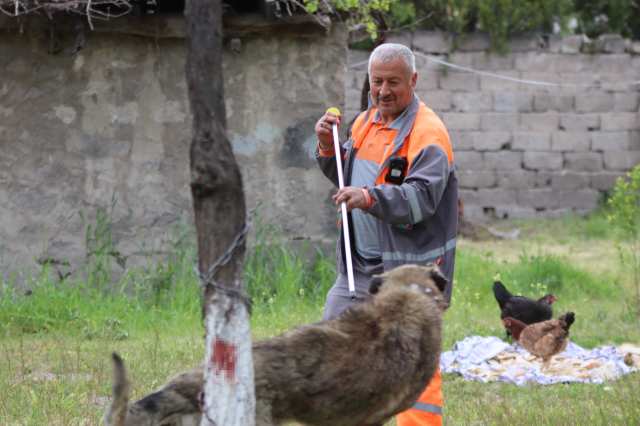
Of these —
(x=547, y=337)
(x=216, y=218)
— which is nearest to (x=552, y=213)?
(x=547, y=337)

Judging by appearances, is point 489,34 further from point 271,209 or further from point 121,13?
point 121,13

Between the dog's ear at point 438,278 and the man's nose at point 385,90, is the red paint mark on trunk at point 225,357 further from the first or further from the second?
the man's nose at point 385,90

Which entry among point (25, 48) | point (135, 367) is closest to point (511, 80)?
point (25, 48)

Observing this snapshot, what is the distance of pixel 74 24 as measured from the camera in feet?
18.9

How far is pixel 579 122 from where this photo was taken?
37.6 feet

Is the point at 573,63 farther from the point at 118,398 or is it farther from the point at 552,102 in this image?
the point at 118,398

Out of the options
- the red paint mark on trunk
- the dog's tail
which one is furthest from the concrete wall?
the dog's tail

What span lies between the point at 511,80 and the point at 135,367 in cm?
928

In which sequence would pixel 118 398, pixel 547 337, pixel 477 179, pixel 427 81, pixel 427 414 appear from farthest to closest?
pixel 477 179 → pixel 427 81 → pixel 547 337 → pixel 427 414 → pixel 118 398

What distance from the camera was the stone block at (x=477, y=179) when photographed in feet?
37.7

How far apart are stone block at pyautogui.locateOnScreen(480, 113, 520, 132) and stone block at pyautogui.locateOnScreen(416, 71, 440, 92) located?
111 cm

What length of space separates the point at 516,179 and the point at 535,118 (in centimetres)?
121

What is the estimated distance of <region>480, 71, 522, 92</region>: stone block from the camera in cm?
1130

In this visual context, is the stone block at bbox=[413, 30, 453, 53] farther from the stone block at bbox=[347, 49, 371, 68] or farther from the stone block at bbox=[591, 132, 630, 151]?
the stone block at bbox=[591, 132, 630, 151]
